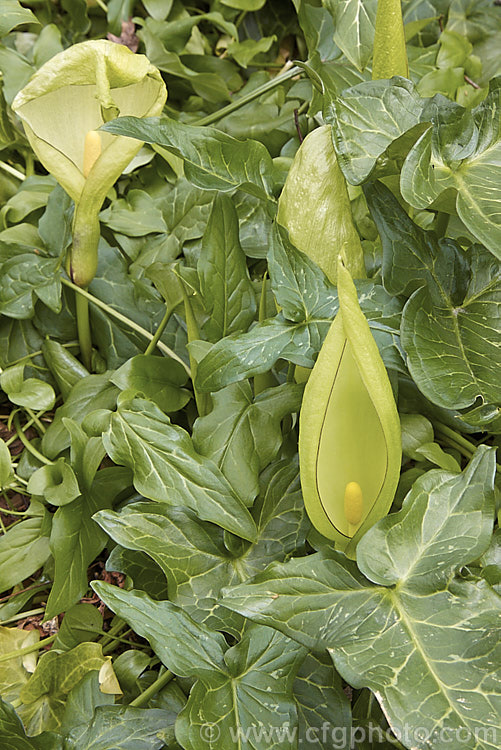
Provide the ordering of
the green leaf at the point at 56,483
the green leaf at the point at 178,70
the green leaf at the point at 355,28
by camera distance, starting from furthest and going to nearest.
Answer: the green leaf at the point at 178,70 → the green leaf at the point at 355,28 → the green leaf at the point at 56,483

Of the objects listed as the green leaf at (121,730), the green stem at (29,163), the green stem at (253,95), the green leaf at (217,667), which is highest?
the green stem at (253,95)

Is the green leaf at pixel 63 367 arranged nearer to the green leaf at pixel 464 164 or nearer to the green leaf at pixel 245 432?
the green leaf at pixel 245 432

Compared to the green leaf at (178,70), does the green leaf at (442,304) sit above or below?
below

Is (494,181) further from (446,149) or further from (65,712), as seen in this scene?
(65,712)

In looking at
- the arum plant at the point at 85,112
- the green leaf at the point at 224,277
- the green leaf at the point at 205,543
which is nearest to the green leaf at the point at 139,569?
the green leaf at the point at 205,543

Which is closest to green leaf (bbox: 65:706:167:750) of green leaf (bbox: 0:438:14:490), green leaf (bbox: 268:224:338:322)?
green leaf (bbox: 0:438:14:490)

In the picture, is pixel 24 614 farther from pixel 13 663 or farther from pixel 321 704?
pixel 321 704
